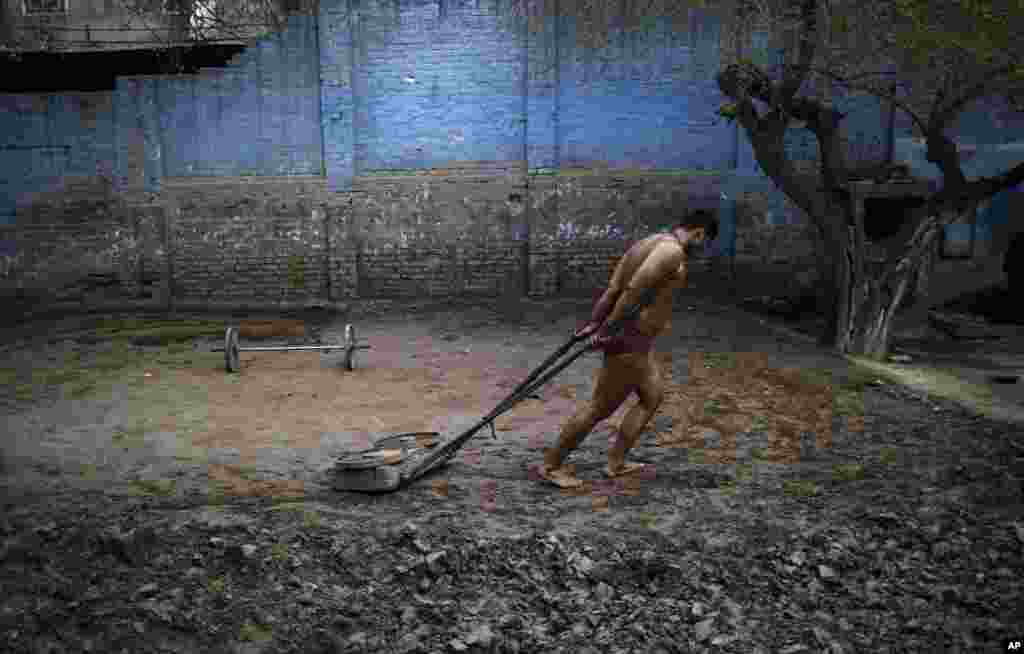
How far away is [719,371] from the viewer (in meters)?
9.42

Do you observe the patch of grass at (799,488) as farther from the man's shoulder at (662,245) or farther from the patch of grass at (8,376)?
the patch of grass at (8,376)

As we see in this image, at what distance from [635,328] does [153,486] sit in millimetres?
3304

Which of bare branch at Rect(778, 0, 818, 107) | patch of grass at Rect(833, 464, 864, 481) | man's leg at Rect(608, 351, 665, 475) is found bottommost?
patch of grass at Rect(833, 464, 864, 481)

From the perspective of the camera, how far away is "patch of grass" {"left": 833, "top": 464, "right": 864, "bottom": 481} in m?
6.32

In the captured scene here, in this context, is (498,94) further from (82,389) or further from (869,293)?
(82,389)

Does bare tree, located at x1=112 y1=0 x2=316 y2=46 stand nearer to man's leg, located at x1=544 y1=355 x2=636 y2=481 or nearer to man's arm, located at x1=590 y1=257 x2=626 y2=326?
man's arm, located at x1=590 y1=257 x2=626 y2=326

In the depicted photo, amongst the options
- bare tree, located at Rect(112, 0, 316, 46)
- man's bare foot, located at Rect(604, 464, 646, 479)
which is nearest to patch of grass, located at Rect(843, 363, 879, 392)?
man's bare foot, located at Rect(604, 464, 646, 479)

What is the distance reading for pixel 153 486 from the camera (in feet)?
20.1

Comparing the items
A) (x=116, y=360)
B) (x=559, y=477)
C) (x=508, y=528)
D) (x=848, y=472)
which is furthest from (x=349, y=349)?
(x=848, y=472)

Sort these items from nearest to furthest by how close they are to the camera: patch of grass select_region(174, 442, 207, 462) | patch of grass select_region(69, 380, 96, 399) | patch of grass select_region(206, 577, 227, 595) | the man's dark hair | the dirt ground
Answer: the dirt ground
patch of grass select_region(206, 577, 227, 595)
the man's dark hair
patch of grass select_region(174, 442, 207, 462)
patch of grass select_region(69, 380, 96, 399)

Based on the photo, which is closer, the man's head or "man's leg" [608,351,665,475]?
the man's head

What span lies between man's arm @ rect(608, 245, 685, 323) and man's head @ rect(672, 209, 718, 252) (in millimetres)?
179

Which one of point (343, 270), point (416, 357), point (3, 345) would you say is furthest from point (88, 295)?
point (416, 357)

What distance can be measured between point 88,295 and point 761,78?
9.65m
